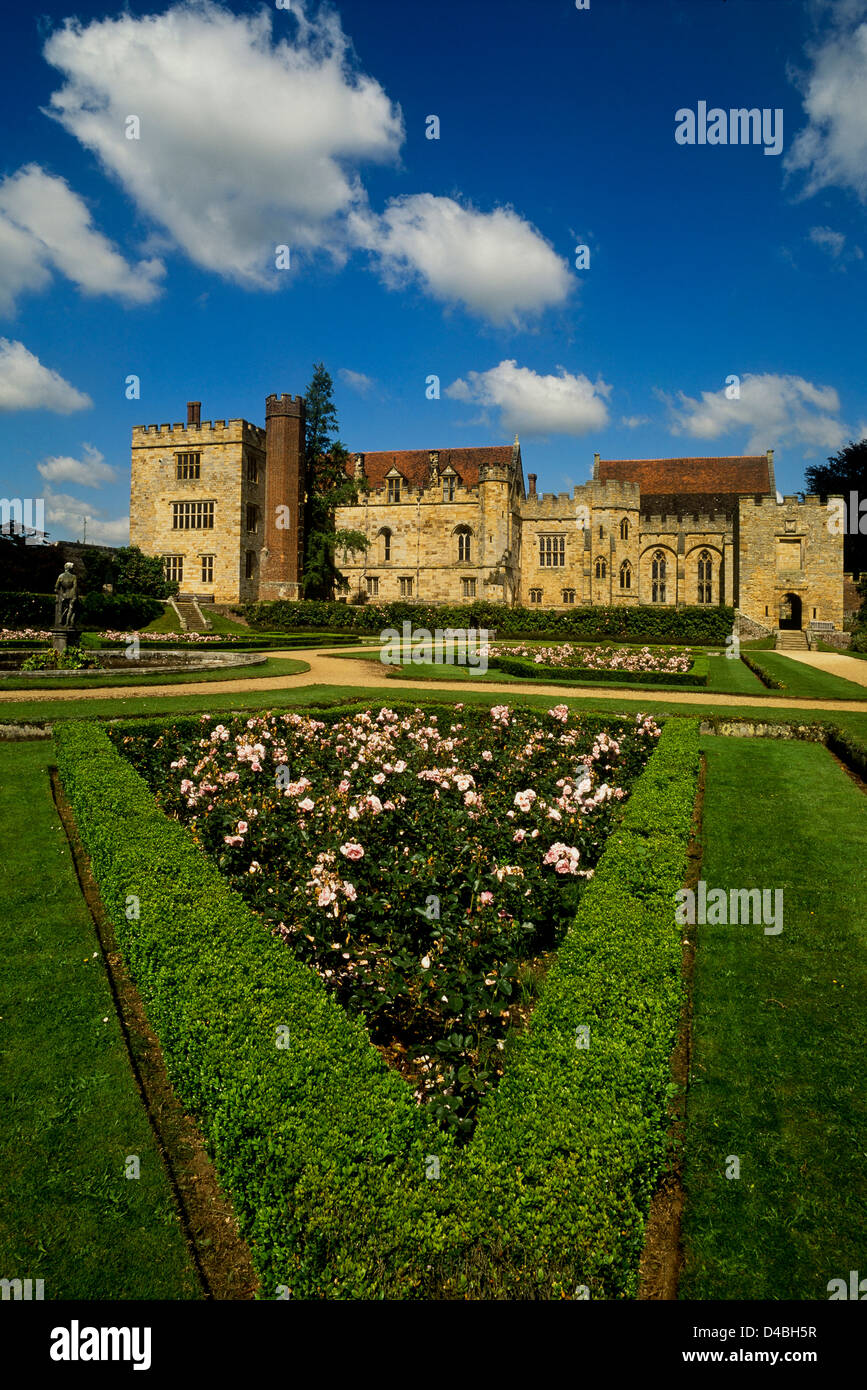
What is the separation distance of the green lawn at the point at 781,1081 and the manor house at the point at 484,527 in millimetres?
38634

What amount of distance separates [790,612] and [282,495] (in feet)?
111

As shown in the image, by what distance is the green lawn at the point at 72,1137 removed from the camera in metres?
2.99

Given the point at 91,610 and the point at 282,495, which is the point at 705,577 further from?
the point at 91,610

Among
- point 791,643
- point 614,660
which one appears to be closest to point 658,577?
point 791,643

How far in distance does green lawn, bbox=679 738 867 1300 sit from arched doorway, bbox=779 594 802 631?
44190 mm

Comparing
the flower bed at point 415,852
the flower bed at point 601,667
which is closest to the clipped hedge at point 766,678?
the flower bed at point 601,667

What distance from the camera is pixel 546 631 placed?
A: 3697cm

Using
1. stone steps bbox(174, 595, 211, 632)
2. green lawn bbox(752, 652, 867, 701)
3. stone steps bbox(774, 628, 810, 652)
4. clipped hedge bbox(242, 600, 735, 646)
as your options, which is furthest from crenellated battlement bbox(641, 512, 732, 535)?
stone steps bbox(174, 595, 211, 632)

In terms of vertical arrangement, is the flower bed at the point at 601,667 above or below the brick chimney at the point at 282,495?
below

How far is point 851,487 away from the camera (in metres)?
57.0

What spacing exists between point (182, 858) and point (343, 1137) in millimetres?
3231

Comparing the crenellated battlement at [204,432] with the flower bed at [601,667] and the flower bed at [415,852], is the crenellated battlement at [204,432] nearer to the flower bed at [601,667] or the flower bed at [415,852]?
the flower bed at [601,667]

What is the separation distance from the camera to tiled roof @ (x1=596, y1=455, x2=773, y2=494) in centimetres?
5203
